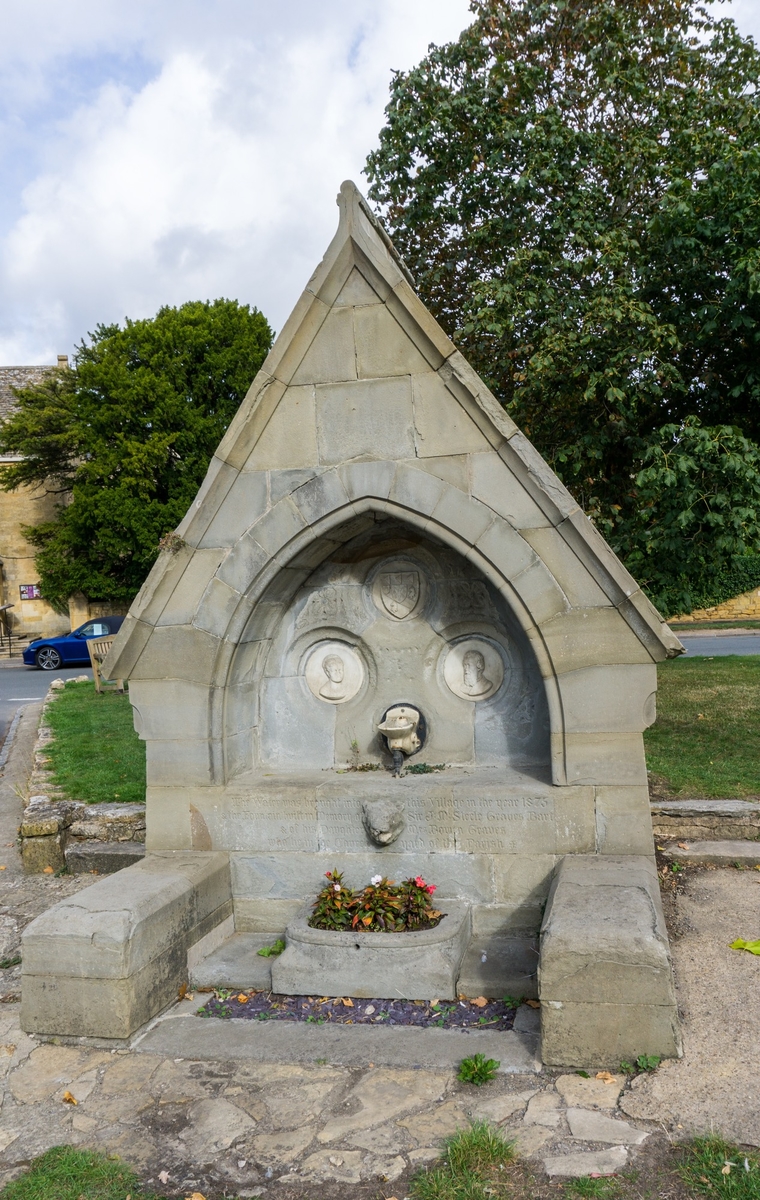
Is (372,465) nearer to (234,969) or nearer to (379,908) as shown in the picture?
(379,908)

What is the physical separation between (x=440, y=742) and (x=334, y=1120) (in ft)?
8.80

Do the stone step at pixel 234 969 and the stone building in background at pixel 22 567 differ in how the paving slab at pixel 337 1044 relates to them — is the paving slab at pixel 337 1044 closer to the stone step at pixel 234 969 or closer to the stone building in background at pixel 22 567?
the stone step at pixel 234 969

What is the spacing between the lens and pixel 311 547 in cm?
548

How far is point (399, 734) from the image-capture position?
566 cm

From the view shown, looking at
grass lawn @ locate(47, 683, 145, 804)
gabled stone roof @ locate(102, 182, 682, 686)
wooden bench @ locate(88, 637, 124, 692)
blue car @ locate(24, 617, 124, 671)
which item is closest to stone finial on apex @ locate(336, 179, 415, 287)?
gabled stone roof @ locate(102, 182, 682, 686)

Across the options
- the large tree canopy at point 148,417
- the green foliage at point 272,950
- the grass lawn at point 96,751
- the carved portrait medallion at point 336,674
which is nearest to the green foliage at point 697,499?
the carved portrait medallion at point 336,674

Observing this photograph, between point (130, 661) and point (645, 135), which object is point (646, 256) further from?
point (130, 661)

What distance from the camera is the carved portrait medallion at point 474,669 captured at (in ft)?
19.3

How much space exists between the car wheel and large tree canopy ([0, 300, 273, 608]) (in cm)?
496

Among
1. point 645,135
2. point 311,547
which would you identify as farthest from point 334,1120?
point 645,135

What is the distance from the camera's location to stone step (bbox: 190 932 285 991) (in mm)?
4758

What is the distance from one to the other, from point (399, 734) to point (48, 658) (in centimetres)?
2248

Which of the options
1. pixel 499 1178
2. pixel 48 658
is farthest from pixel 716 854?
pixel 48 658

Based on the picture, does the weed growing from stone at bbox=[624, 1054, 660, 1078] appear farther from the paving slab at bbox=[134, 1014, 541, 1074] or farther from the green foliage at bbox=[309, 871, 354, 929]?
the green foliage at bbox=[309, 871, 354, 929]
